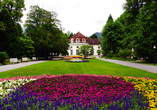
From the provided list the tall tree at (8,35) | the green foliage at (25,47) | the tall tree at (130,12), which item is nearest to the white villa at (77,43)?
the tall tree at (130,12)

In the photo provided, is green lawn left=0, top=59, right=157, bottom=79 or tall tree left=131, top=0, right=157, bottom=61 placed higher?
tall tree left=131, top=0, right=157, bottom=61

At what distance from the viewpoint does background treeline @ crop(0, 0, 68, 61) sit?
17484mm

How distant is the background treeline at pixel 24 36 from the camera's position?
17.5 metres

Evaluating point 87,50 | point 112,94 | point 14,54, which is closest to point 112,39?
point 87,50

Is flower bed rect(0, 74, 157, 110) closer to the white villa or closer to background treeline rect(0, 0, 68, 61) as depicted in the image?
background treeline rect(0, 0, 68, 61)

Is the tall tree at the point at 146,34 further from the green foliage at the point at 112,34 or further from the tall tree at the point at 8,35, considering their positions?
the tall tree at the point at 8,35

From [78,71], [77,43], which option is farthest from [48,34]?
[77,43]

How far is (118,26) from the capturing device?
3531 cm

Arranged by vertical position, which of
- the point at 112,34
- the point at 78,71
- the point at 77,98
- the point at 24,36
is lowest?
the point at 78,71

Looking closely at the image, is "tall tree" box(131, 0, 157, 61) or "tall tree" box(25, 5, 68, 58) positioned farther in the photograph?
"tall tree" box(25, 5, 68, 58)

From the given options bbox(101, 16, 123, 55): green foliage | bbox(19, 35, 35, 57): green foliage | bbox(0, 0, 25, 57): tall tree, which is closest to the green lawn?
bbox(0, 0, 25, 57): tall tree

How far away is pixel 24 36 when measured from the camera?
2353 cm

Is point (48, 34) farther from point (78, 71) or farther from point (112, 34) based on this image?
point (112, 34)

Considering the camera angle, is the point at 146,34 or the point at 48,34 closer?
the point at 146,34
